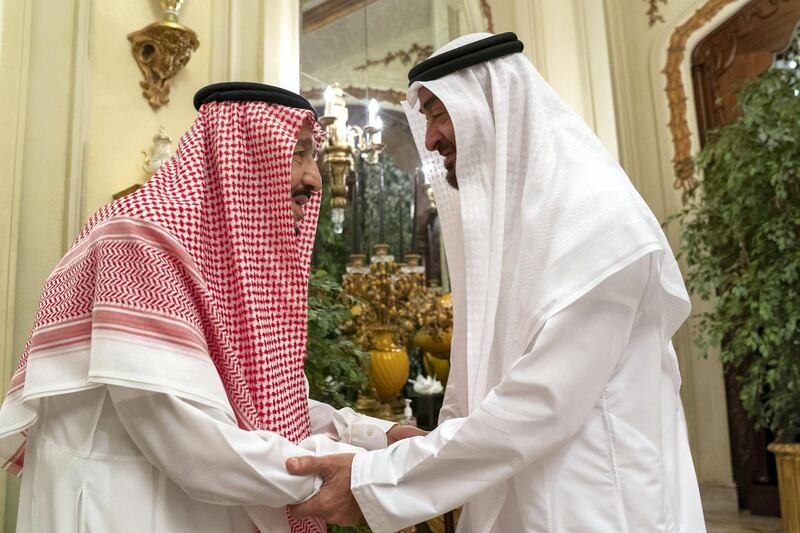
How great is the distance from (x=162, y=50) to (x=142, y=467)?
188 cm

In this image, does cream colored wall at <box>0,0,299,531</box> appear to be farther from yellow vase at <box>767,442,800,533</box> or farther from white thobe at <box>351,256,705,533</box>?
yellow vase at <box>767,442,800,533</box>

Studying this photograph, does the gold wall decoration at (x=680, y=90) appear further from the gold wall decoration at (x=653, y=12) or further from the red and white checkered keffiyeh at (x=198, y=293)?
the red and white checkered keffiyeh at (x=198, y=293)

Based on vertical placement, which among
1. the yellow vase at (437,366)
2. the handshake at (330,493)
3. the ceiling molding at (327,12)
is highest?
the ceiling molding at (327,12)

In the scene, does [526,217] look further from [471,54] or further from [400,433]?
[400,433]

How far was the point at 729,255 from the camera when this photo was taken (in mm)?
4352

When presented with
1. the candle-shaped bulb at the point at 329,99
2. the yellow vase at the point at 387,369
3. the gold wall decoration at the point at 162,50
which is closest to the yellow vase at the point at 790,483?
the yellow vase at the point at 387,369

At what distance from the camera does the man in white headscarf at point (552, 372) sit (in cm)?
128

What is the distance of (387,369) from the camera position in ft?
9.96

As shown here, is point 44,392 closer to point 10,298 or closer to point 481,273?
point 481,273

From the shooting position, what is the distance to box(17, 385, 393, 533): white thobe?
119cm

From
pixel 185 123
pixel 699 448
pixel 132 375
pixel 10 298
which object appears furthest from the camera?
pixel 699 448

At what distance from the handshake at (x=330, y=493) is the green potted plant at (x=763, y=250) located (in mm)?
3171

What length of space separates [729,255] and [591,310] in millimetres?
3558

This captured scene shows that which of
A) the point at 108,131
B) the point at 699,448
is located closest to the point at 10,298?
the point at 108,131
